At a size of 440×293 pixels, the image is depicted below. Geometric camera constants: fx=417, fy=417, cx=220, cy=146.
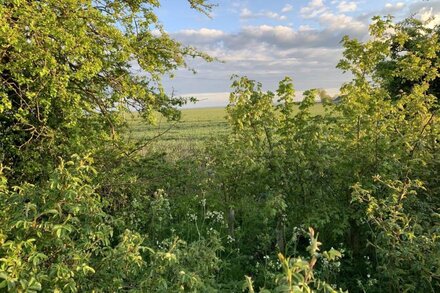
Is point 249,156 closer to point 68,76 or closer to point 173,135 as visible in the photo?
point 68,76

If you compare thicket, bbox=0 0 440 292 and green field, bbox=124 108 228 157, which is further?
green field, bbox=124 108 228 157

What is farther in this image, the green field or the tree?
the green field

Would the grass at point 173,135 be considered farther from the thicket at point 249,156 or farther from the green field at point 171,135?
the thicket at point 249,156

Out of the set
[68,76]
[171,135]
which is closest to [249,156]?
[68,76]

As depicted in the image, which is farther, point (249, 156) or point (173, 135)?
point (173, 135)

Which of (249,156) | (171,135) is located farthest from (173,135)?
(249,156)

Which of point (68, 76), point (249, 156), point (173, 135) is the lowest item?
point (173, 135)

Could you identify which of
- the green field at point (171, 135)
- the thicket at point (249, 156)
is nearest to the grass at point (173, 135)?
the green field at point (171, 135)

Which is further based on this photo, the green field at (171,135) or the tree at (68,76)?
the green field at (171,135)

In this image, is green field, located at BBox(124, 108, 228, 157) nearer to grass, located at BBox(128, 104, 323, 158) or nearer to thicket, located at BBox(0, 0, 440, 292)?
grass, located at BBox(128, 104, 323, 158)

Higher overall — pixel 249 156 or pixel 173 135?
pixel 249 156

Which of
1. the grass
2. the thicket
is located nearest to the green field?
the grass

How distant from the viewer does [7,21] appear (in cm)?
473

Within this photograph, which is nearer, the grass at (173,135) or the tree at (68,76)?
the tree at (68,76)
